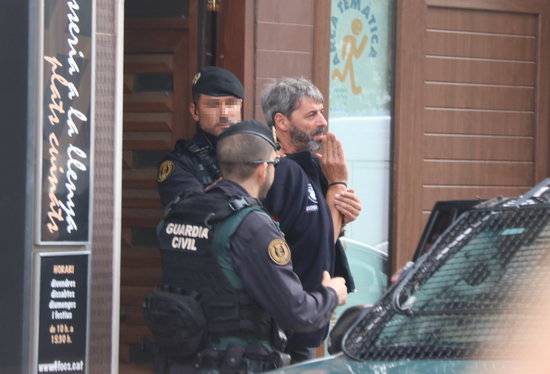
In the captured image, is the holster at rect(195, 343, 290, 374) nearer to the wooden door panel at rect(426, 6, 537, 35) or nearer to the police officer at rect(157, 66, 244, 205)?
the police officer at rect(157, 66, 244, 205)

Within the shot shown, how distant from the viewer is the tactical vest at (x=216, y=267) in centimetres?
372

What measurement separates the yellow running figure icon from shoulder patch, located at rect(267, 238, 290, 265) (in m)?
4.05

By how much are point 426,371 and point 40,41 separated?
3.41 meters

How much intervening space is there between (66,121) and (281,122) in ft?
4.45

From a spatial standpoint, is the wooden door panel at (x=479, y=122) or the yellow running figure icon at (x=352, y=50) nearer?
the yellow running figure icon at (x=352, y=50)

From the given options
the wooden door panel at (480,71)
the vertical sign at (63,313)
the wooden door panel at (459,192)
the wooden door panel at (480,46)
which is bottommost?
the vertical sign at (63,313)

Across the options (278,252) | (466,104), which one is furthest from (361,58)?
(278,252)

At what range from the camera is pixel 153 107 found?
748cm

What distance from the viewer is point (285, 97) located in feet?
16.6

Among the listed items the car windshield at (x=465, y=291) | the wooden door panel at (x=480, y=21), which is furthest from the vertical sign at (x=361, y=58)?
the car windshield at (x=465, y=291)

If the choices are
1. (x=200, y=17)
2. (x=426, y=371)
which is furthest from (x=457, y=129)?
(x=426, y=371)

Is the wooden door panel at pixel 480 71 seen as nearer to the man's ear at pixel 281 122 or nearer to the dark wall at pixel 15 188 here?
the man's ear at pixel 281 122

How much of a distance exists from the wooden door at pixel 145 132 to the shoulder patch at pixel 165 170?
234cm

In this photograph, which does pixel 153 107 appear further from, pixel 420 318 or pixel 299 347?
pixel 420 318
